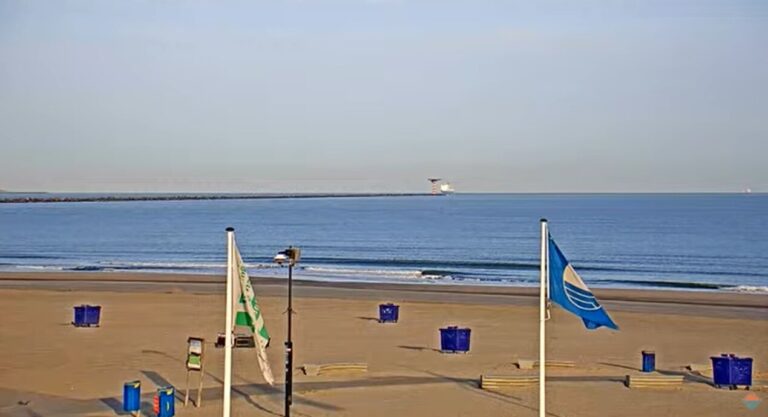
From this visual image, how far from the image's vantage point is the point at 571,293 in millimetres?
11516

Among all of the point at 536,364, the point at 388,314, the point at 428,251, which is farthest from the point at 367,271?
the point at 536,364

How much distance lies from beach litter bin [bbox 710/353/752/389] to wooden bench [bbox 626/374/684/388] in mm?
655

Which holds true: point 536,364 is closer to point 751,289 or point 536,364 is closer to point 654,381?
point 654,381

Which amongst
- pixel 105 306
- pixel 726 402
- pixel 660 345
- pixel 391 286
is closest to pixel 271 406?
pixel 726 402

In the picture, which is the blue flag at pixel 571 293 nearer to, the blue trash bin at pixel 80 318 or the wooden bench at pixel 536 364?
the wooden bench at pixel 536 364

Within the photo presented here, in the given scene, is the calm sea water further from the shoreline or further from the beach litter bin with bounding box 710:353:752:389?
the beach litter bin with bounding box 710:353:752:389

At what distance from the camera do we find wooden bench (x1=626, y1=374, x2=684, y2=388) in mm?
16656

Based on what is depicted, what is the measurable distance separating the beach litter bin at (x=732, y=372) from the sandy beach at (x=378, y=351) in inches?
9.1

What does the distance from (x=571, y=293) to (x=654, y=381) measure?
6.17 m

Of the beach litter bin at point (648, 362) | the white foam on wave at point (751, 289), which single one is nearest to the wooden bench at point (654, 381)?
the beach litter bin at point (648, 362)

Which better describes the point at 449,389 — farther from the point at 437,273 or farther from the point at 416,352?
the point at 437,273

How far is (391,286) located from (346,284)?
84.6 inches

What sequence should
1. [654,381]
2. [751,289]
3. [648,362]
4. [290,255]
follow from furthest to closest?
[751,289], [648,362], [654,381], [290,255]

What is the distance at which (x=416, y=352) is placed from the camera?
68.1 feet
